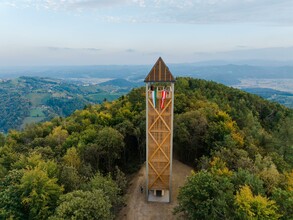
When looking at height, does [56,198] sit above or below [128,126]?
below

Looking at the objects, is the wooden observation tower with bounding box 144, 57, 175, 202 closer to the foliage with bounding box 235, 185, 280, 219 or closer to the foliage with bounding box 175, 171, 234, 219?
the foliage with bounding box 175, 171, 234, 219

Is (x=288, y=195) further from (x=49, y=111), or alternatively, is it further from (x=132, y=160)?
(x=49, y=111)

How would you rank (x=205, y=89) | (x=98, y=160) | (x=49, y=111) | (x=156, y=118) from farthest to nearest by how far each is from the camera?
1. (x=49, y=111)
2. (x=205, y=89)
3. (x=98, y=160)
4. (x=156, y=118)

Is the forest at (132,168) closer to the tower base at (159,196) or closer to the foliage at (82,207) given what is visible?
the foliage at (82,207)

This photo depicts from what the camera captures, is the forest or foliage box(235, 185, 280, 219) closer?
foliage box(235, 185, 280, 219)

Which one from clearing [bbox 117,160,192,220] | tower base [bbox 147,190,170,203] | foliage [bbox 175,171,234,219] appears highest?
foliage [bbox 175,171,234,219]

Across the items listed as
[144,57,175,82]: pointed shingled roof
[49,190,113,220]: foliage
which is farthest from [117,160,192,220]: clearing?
[144,57,175,82]: pointed shingled roof

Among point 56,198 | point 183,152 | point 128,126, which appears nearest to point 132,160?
point 128,126

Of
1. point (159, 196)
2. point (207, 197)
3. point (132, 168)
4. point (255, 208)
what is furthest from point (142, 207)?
point (255, 208)
